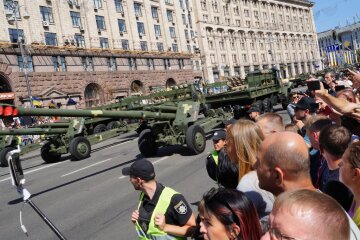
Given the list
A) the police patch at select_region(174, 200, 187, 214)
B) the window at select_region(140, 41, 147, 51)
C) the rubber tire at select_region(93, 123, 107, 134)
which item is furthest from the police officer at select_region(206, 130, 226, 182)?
the window at select_region(140, 41, 147, 51)

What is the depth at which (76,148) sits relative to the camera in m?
13.8

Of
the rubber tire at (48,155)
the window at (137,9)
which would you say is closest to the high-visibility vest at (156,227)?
the rubber tire at (48,155)

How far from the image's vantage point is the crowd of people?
5.11 feet

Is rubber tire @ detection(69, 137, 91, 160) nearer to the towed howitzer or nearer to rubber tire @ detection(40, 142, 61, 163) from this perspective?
rubber tire @ detection(40, 142, 61, 163)

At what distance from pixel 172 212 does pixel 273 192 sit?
3.34 ft

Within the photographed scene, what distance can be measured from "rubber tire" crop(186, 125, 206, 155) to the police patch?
807cm

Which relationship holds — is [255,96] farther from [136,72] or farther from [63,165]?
[136,72]

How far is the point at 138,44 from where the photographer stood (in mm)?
42562

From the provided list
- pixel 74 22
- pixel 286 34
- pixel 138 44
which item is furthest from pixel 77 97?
pixel 286 34

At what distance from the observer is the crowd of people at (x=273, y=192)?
1559 mm

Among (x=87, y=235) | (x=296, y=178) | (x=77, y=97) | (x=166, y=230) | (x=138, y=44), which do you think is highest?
(x=138, y=44)

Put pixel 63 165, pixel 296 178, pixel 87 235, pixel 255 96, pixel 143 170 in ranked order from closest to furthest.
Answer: pixel 296 178 → pixel 143 170 → pixel 87 235 → pixel 63 165 → pixel 255 96

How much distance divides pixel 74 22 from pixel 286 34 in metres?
52.3

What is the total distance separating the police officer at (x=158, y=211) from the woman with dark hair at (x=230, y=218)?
39.7 inches
